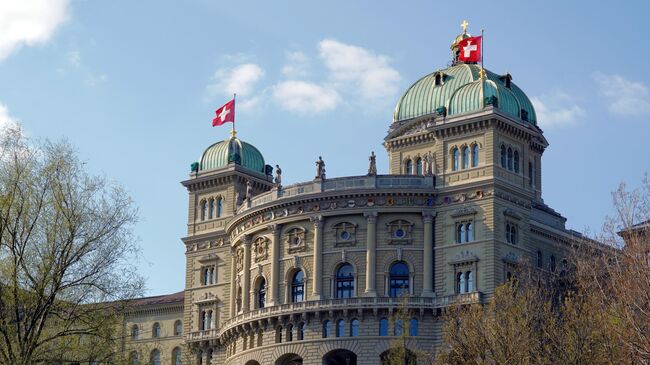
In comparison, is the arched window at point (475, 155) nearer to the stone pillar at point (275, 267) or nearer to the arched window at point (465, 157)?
the arched window at point (465, 157)

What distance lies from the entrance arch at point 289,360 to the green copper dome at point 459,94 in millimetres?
25021

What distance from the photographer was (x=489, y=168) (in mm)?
108250

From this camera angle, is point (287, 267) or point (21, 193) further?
point (287, 267)

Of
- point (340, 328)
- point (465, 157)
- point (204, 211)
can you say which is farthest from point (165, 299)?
point (465, 157)

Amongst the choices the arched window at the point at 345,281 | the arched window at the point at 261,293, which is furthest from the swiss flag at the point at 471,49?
the arched window at the point at 261,293

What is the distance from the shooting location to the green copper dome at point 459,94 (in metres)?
113

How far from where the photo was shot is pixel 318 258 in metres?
111

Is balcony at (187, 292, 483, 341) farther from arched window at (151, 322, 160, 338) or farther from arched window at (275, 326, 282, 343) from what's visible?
arched window at (151, 322, 160, 338)

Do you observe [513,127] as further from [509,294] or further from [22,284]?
[22,284]

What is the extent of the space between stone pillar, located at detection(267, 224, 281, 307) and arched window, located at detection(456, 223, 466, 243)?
643 inches

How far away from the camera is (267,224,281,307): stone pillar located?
11300 centimetres

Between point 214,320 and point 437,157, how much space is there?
28162mm

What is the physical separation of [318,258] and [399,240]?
7.25m

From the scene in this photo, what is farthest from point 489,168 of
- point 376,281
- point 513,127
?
point 376,281
